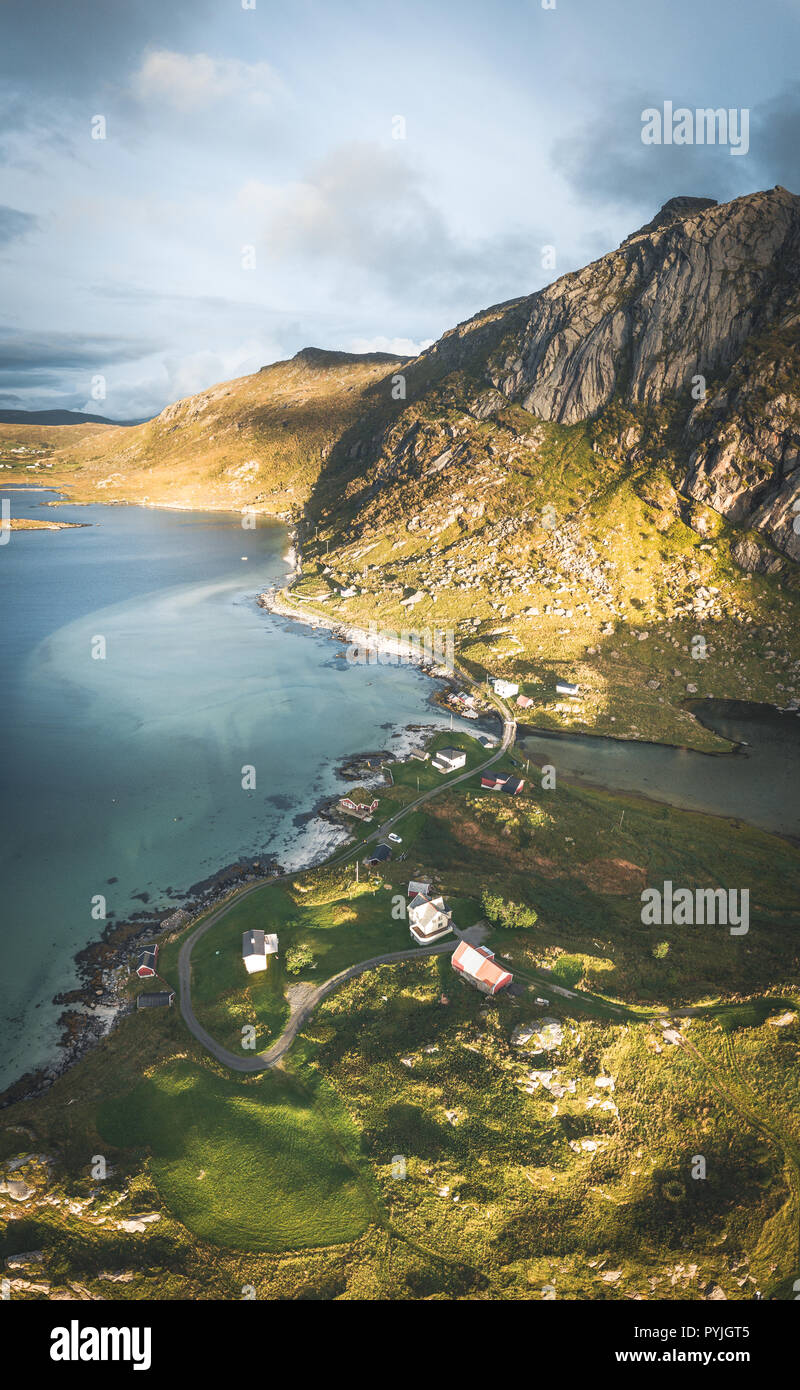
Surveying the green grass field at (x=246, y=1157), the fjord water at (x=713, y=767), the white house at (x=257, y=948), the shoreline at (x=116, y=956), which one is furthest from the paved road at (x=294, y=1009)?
the fjord water at (x=713, y=767)

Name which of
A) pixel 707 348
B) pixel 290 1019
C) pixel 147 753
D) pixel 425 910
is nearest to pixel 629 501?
pixel 707 348

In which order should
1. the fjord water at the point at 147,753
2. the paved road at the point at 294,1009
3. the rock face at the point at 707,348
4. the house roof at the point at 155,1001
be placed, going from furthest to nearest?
1. the rock face at the point at 707,348
2. the fjord water at the point at 147,753
3. the house roof at the point at 155,1001
4. the paved road at the point at 294,1009

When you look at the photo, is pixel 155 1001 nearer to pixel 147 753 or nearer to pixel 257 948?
pixel 257 948

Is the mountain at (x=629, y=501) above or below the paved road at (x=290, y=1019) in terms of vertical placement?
above

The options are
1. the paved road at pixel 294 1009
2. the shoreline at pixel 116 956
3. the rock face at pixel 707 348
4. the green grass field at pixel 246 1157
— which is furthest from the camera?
the rock face at pixel 707 348

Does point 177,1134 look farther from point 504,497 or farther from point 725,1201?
point 504,497

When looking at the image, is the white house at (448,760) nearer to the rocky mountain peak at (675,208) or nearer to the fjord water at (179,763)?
the fjord water at (179,763)
